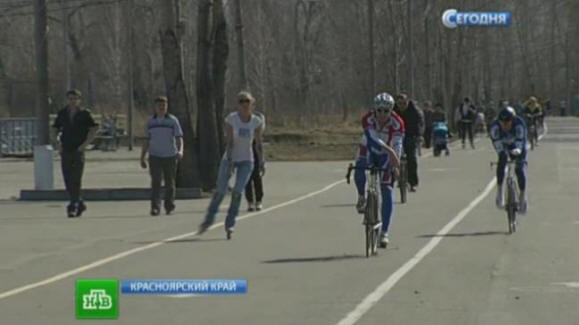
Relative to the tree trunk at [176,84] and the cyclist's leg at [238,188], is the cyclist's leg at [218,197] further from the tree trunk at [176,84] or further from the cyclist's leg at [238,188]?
the tree trunk at [176,84]

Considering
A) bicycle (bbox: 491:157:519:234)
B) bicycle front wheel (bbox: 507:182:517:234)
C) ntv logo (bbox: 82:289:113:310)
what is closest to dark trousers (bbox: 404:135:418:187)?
bicycle (bbox: 491:157:519:234)

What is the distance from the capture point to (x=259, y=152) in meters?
20.5

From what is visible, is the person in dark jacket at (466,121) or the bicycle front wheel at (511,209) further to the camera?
the person in dark jacket at (466,121)

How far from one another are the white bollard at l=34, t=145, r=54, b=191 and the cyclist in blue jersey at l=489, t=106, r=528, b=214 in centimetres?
1135

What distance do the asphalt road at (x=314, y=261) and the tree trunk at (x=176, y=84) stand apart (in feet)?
7.37

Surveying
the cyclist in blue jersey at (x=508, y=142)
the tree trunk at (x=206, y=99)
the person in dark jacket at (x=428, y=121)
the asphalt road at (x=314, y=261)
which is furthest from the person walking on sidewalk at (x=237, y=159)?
the person in dark jacket at (x=428, y=121)

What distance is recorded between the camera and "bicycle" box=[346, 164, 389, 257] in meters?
15.9

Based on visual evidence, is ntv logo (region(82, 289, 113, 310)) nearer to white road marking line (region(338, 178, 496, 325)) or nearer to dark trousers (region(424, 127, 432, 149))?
white road marking line (region(338, 178, 496, 325))

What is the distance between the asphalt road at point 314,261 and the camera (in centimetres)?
1188

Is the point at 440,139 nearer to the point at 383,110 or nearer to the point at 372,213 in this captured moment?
the point at 383,110

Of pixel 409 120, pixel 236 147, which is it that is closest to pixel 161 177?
pixel 236 147

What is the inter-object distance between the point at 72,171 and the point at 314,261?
26.5 ft

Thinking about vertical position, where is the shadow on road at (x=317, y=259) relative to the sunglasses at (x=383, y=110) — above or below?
below

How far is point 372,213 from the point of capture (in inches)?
632
